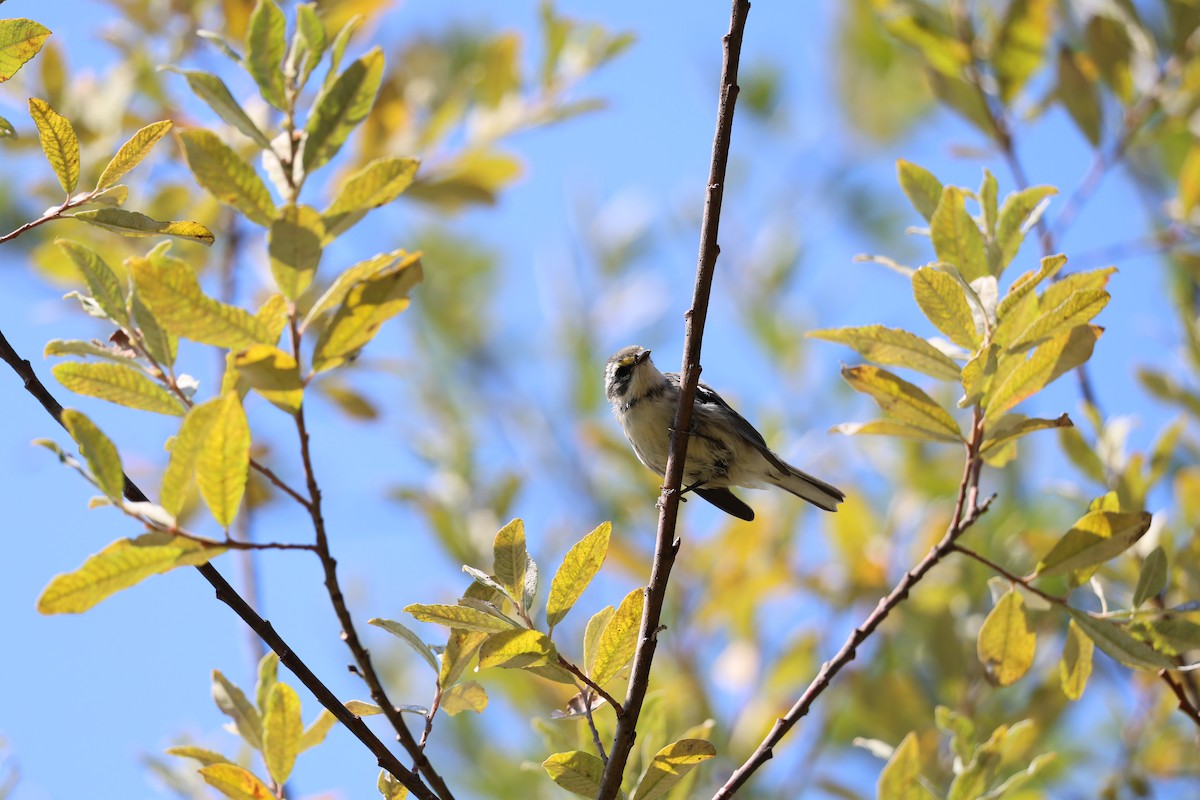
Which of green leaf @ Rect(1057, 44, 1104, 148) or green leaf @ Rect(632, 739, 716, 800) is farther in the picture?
green leaf @ Rect(1057, 44, 1104, 148)

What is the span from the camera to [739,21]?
204 centimetres

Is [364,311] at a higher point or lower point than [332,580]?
higher

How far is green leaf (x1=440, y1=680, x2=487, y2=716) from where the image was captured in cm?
188

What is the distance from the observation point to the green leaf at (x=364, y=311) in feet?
4.70

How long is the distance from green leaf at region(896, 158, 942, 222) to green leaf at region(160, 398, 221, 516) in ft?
4.80

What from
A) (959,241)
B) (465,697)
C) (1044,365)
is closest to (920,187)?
(959,241)

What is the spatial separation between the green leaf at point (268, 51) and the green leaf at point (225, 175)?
0.45ft

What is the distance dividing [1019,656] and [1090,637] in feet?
0.48

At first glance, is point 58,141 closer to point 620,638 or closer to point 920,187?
point 620,638

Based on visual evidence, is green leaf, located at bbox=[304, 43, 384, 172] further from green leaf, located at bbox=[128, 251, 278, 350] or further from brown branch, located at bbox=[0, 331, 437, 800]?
brown branch, located at bbox=[0, 331, 437, 800]

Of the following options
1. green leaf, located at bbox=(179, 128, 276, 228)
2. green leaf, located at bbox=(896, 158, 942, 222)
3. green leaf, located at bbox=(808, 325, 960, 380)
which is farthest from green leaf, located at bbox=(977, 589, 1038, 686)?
green leaf, located at bbox=(179, 128, 276, 228)

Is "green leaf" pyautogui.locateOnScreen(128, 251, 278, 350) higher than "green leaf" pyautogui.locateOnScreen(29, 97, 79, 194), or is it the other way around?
"green leaf" pyautogui.locateOnScreen(29, 97, 79, 194)

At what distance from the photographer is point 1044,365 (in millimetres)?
1917

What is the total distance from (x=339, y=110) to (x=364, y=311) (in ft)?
0.94
